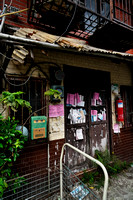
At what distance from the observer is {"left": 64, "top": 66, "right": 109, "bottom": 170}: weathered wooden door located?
146 inches

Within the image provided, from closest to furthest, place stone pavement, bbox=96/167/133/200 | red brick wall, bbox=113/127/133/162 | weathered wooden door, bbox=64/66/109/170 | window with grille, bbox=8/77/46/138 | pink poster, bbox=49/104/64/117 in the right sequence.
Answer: window with grille, bbox=8/77/46/138 → stone pavement, bbox=96/167/133/200 → pink poster, bbox=49/104/64/117 → weathered wooden door, bbox=64/66/109/170 → red brick wall, bbox=113/127/133/162

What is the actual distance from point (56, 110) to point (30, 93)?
850 millimetres

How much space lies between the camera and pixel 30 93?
3.03 metres

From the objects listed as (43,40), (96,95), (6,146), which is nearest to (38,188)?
(6,146)

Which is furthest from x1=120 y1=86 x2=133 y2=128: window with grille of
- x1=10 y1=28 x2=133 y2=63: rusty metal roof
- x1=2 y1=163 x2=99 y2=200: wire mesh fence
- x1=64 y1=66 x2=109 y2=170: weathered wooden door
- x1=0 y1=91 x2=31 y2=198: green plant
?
x1=0 y1=91 x2=31 y2=198: green plant

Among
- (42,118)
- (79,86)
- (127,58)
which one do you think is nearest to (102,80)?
(79,86)

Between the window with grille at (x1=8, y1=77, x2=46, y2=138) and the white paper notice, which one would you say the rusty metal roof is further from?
the white paper notice

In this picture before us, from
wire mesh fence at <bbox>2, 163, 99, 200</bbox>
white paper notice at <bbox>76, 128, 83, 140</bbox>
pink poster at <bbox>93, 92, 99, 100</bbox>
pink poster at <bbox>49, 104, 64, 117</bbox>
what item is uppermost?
pink poster at <bbox>93, 92, 99, 100</bbox>

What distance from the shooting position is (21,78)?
2891 mm

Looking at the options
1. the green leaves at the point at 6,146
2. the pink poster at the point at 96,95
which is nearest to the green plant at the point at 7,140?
the green leaves at the point at 6,146

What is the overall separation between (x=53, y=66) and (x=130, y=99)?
390 centimetres

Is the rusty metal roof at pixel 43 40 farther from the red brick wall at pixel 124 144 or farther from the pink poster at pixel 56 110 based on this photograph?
the red brick wall at pixel 124 144

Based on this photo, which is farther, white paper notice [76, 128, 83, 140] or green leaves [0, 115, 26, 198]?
white paper notice [76, 128, 83, 140]

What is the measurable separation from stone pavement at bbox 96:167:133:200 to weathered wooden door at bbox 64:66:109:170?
0.96 m
